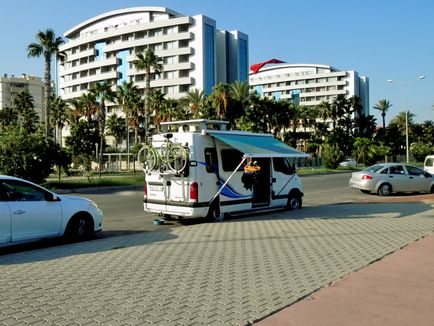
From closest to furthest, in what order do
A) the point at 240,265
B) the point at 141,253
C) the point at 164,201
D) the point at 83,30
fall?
1. the point at 240,265
2. the point at 141,253
3. the point at 164,201
4. the point at 83,30

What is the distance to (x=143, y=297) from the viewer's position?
5285mm

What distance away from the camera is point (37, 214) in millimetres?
8516

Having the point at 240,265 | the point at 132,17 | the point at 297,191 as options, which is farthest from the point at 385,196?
the point at 132,17

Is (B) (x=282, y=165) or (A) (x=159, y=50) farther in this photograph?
(A) (x=159, y=50)

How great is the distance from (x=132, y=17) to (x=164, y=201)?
3419 inches

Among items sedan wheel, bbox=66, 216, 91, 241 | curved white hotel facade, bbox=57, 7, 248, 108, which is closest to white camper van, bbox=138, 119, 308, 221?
sedan wheel, bbox=66, 216, 91, 241

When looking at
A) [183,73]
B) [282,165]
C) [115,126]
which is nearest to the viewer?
[282,165]

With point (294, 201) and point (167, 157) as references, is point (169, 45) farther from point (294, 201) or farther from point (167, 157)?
point (167, 157)

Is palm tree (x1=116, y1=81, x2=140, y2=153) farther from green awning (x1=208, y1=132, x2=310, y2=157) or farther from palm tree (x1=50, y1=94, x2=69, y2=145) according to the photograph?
green awning (x1=208, y1=132, x2=310, y2=157)

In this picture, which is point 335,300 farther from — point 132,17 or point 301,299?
point 132,17

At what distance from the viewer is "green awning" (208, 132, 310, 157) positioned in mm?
11805

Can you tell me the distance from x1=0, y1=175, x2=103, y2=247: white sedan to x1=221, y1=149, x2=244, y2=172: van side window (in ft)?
12.4

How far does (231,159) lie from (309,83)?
130m

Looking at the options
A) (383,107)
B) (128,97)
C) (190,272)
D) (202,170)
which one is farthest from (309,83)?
(190,272)
